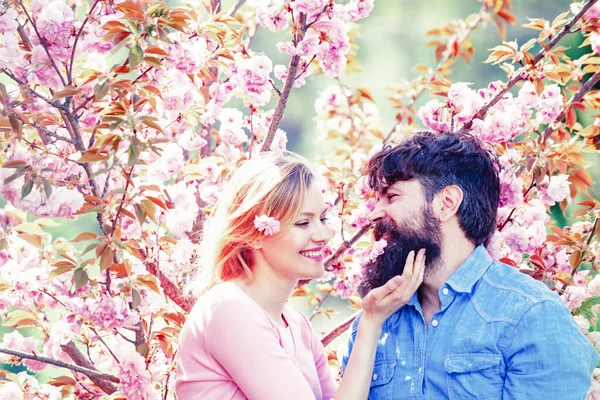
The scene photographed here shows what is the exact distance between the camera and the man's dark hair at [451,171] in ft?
6.95

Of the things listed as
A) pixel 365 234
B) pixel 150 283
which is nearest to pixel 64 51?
pixel 150 283

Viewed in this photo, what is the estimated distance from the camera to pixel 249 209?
2002mm

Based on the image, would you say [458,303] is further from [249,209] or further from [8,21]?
[8,21]

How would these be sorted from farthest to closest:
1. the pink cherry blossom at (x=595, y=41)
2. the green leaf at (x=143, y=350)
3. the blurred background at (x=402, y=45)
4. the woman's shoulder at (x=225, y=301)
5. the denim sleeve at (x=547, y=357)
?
the blurred background at (x=402, y=45)
the pink cherry blossom at (x=595, y=41)
the green leaf at (x=143, y=350)
the woman's shoulder at (x=225, y=301)
the denim sleeve at (x=547, y=357)

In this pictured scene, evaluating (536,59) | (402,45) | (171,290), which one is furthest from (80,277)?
(402,45)

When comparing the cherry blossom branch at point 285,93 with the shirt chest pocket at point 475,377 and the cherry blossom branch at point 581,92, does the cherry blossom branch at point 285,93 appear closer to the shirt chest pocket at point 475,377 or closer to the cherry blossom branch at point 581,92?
the cherry blossom branch at point 581,92

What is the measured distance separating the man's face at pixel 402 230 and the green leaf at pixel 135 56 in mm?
772

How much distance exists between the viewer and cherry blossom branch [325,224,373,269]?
259 centimetres

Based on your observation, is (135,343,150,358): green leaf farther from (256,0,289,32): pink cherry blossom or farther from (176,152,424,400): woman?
(256,0,289,32): pink cherry blossom

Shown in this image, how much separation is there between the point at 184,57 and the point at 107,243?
622 millimetres

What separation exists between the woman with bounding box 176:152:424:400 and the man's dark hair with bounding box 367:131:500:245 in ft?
0.69

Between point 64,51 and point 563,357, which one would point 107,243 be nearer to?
point 64,51

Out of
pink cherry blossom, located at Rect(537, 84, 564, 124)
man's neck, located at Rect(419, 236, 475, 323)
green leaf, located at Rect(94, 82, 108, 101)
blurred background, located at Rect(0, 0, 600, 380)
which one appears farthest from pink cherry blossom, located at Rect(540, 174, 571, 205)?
blurred background, located at Rect(0, 0, 600, 380)

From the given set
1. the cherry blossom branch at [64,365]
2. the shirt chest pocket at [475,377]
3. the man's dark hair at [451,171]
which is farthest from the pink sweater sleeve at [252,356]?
the cherry blossom branch at [64,365]
